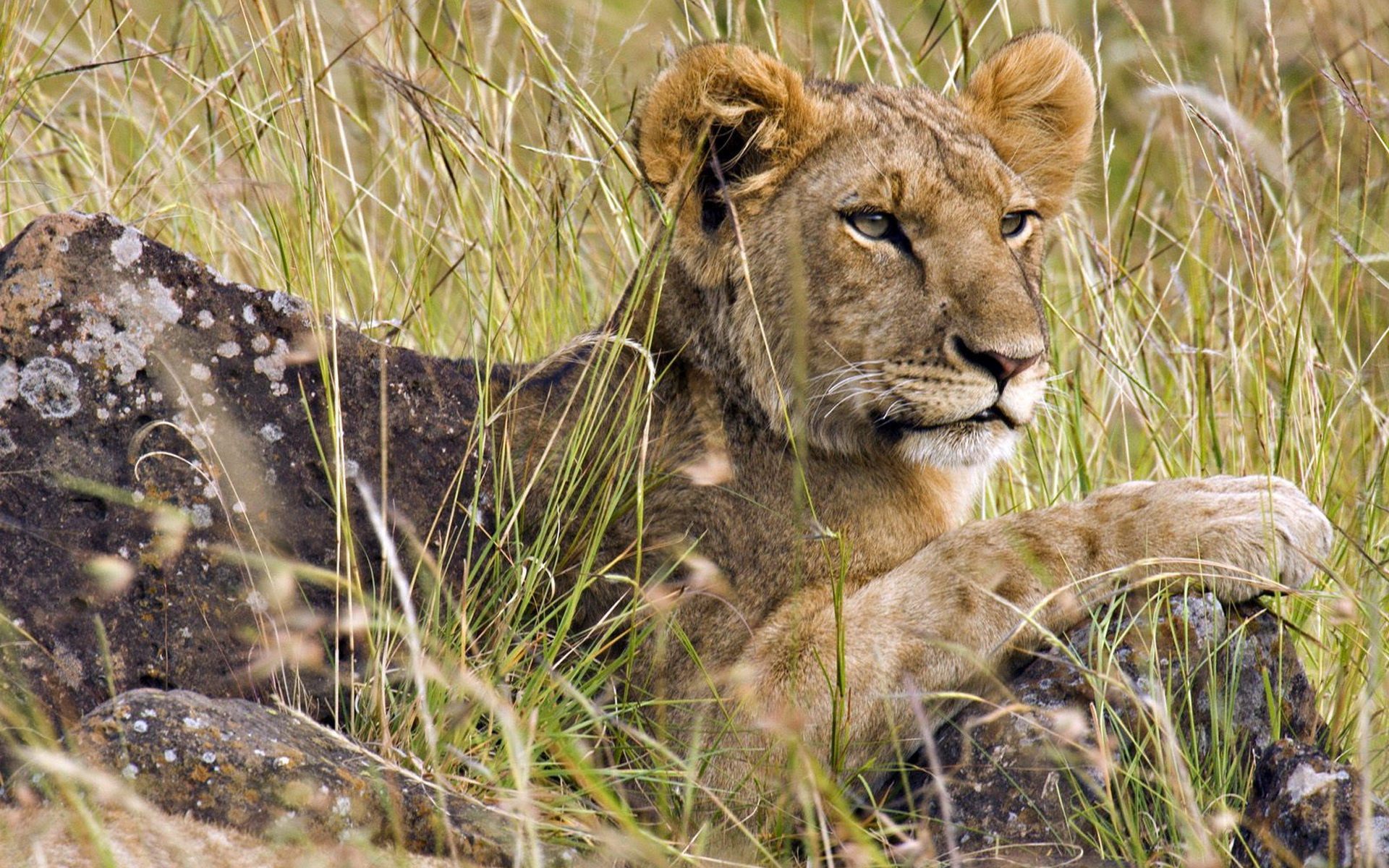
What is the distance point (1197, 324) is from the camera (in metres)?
5.17

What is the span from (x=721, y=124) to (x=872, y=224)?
48 centimetres

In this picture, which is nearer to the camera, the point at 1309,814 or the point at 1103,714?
the point at 1309,814

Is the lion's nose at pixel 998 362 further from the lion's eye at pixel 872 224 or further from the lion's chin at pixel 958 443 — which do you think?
the lion's eye at pixel 872 224

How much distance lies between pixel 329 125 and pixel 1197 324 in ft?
15.3

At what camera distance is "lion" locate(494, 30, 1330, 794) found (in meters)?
3.49

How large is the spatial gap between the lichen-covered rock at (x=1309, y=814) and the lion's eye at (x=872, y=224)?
1.60 m

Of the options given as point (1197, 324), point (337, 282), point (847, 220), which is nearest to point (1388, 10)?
point (1197, 324)

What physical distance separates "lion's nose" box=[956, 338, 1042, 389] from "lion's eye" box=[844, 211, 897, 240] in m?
0.43

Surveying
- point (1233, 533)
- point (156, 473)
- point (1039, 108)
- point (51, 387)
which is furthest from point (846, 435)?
point (51, 387)

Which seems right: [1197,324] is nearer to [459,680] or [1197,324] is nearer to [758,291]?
[758,291]

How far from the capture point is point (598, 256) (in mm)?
6434

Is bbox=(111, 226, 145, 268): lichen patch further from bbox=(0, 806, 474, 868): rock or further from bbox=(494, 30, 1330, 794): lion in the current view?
bbox=(0, 806, 474, 868): rock

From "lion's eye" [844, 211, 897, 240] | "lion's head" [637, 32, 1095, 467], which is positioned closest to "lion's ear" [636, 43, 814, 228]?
"lion's head" [637, 32, 1095, 467]

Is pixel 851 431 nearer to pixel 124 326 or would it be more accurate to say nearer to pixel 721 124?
pixel 721 124
